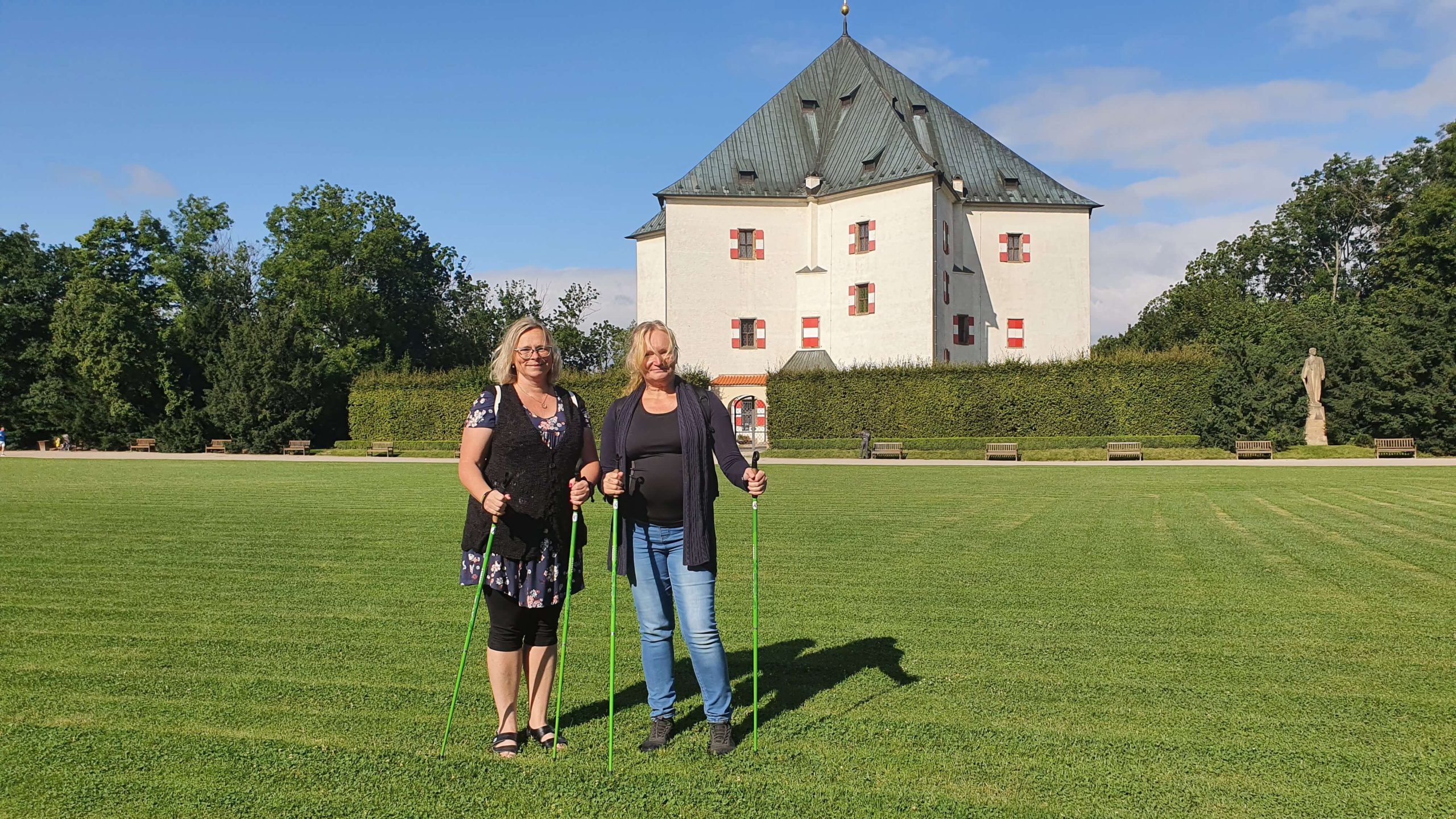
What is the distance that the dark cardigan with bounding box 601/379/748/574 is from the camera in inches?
168

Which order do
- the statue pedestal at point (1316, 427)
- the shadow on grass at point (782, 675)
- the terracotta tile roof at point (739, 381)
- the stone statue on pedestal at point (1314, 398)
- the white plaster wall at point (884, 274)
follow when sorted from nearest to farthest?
the shadow on grass at point (782, 675)
the stone statue on pedestal at point (1314, 398)
the statue pedestal at point (1316, 427)
the white plaster wall at point (884, 274)
the terracotta tile roof at point (739, 381)

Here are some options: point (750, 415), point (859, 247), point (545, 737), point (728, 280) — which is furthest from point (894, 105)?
point (545, 737)

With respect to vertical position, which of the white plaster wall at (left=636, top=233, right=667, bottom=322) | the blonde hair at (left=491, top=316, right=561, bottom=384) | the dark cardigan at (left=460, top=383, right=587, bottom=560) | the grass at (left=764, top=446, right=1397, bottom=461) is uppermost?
the white plaster wall at (left=636, top=233, right=667, bottom=322)

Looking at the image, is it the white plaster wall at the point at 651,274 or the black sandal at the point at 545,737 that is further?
the white plaster wall at the point at 651,274

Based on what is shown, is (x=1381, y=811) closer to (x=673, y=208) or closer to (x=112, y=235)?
(x=673, y=208)

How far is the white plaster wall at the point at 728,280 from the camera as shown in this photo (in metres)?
45.2

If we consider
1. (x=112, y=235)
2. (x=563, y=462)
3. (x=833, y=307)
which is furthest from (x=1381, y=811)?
(x=112, y=235)

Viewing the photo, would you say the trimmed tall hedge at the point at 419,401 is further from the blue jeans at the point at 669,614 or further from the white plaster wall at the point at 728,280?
the blue jeans at the point at 669,614

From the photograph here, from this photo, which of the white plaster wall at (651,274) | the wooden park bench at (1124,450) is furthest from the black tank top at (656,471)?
the white plaster wall at (651,274)

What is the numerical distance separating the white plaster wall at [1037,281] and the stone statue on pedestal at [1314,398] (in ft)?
57.4

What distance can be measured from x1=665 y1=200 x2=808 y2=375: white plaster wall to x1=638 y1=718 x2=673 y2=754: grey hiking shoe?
40509 mm

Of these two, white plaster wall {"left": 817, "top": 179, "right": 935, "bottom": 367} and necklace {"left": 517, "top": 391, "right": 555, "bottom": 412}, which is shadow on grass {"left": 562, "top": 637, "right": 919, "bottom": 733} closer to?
necklace {"left": 517, "top": 391, "right": 555, "bottom": 412}

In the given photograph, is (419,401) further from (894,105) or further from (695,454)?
(695,454)

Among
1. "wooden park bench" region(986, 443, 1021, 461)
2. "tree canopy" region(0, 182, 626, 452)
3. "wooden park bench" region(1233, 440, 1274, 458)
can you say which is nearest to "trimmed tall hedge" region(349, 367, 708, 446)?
"tree canopy" region(0, 182, 626, 452)
